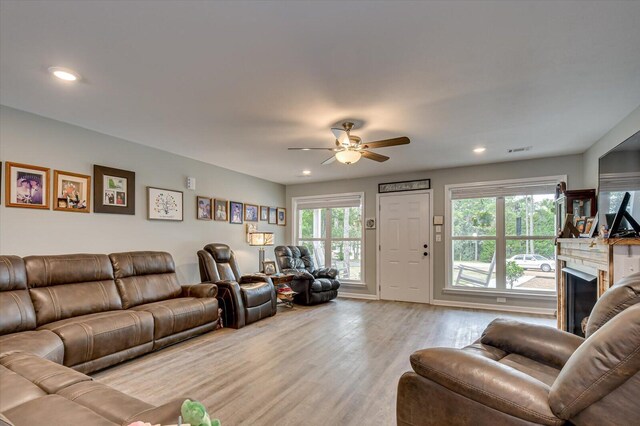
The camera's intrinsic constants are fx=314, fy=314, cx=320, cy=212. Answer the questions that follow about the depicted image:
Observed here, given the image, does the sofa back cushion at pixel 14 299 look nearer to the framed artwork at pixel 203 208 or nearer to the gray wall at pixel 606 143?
the framed artwork at pixel 203 208

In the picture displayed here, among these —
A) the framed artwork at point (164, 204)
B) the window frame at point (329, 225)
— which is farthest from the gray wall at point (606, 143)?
the framed artwork at point (164, 204)

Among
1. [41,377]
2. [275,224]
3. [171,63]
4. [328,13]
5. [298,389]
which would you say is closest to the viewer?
[41,377]

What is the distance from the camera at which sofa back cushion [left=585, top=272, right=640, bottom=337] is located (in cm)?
126

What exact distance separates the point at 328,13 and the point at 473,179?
440 centimetres

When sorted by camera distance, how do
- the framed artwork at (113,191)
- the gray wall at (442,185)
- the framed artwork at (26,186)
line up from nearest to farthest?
the framed artwork at (26,186)
the framed artwork at (113,191)
the gray wall at (442,185)

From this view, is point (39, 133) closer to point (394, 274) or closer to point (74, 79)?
point (74, 79)

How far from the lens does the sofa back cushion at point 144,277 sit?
3420 mm

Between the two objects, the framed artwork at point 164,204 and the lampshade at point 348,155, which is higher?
the lampshade at point 348,155

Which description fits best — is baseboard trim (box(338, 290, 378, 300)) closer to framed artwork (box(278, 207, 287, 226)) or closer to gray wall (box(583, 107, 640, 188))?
framed artwork (box(278, 207, 287, 226))

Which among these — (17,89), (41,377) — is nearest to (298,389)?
(41,377)

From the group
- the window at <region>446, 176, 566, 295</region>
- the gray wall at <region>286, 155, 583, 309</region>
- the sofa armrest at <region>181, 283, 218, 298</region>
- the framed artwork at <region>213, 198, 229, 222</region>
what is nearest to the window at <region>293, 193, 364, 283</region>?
the gray wall at <region>286, 155, 583, 309</region>

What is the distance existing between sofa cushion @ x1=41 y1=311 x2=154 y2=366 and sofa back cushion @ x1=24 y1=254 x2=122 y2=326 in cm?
15

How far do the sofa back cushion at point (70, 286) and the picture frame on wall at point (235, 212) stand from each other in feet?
7.49

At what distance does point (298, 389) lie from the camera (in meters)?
2.38
